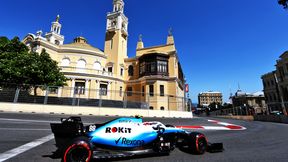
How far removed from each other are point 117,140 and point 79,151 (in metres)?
0.87

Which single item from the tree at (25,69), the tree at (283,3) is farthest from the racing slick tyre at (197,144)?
the tree at (25,69)

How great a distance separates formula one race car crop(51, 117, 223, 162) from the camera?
→ 11.0 feet

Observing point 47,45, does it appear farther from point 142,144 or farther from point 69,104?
point 142,144

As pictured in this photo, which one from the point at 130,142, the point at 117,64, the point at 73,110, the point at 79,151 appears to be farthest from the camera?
the point at 117,64

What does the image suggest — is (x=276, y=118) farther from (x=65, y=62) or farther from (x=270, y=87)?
(x=270, y=87)

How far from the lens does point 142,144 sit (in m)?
4.11

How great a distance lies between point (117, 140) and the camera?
3.81 metres

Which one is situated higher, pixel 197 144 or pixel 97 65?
pixel 97 65

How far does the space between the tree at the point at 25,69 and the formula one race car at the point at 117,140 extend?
59.9 ft

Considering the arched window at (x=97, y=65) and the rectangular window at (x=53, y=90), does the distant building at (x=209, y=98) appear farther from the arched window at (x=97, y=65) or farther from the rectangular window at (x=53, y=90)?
the rectangular window at (x=53, y=90)

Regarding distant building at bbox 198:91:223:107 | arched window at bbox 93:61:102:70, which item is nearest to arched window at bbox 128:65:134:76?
arched window at bbox 93:61:102:70

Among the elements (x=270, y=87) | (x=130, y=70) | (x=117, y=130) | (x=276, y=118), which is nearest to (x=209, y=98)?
(x=270, y=87)

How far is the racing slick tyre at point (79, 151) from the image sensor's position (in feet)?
10.5

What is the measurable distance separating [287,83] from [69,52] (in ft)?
215
